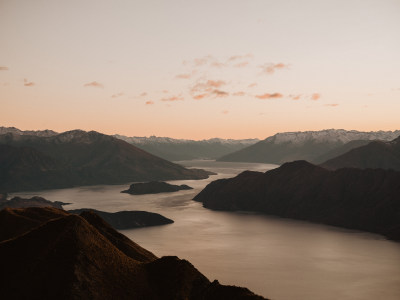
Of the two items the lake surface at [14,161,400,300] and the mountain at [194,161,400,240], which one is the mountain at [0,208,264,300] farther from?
the mountain at [194,161,400,240]

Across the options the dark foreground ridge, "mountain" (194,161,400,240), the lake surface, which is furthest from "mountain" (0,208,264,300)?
the dark foreground ridge

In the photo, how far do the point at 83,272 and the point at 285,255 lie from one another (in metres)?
75.0

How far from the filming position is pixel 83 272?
53469 millimetres

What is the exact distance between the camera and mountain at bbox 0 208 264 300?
169 feet

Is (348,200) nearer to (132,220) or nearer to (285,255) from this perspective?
(285,255)

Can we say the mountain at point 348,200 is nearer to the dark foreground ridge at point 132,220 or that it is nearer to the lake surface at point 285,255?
the lake surface at point 285,255

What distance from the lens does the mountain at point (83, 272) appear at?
169ft

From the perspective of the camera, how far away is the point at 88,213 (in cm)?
8088

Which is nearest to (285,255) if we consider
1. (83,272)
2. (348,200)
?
(348,200)

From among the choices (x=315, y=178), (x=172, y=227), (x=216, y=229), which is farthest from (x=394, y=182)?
(x=172, y=227)

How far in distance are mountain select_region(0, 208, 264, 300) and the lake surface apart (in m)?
28.5

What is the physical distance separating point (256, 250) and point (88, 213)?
190 feet

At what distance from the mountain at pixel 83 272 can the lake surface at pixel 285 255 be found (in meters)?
28.5

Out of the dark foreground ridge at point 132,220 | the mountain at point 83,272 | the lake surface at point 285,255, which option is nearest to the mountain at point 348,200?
the lake surface at point 285,255
